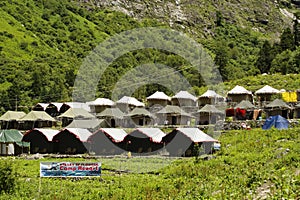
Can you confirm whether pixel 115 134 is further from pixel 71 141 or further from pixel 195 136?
pixel 195 136

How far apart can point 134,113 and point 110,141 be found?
11700mm

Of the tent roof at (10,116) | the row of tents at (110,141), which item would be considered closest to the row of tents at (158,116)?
the tent roof at (10,116)

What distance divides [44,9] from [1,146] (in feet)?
363

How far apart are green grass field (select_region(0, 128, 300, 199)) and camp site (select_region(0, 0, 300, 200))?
94mm

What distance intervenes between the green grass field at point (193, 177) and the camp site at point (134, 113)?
0.09m

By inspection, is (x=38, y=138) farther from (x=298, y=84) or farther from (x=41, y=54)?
(x=41, y=54)

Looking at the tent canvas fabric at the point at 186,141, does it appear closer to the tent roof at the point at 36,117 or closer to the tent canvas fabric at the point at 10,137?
the tent canvas fabric at the point at 10,137

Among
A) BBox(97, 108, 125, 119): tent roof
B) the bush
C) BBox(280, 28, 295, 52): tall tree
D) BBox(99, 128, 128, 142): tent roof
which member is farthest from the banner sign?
BBox(280, 28, 295, 52): tall tree

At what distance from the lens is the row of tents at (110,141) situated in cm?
3719

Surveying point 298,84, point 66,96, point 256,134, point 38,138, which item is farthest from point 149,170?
point 66,96

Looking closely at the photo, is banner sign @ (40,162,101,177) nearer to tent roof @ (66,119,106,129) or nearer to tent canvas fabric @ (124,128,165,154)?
tent canvas fabric @ (124,128,165,154)

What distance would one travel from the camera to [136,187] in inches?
986

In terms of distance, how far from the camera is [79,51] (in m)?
124

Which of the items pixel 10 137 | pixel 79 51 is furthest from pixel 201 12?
pixel 10 137
